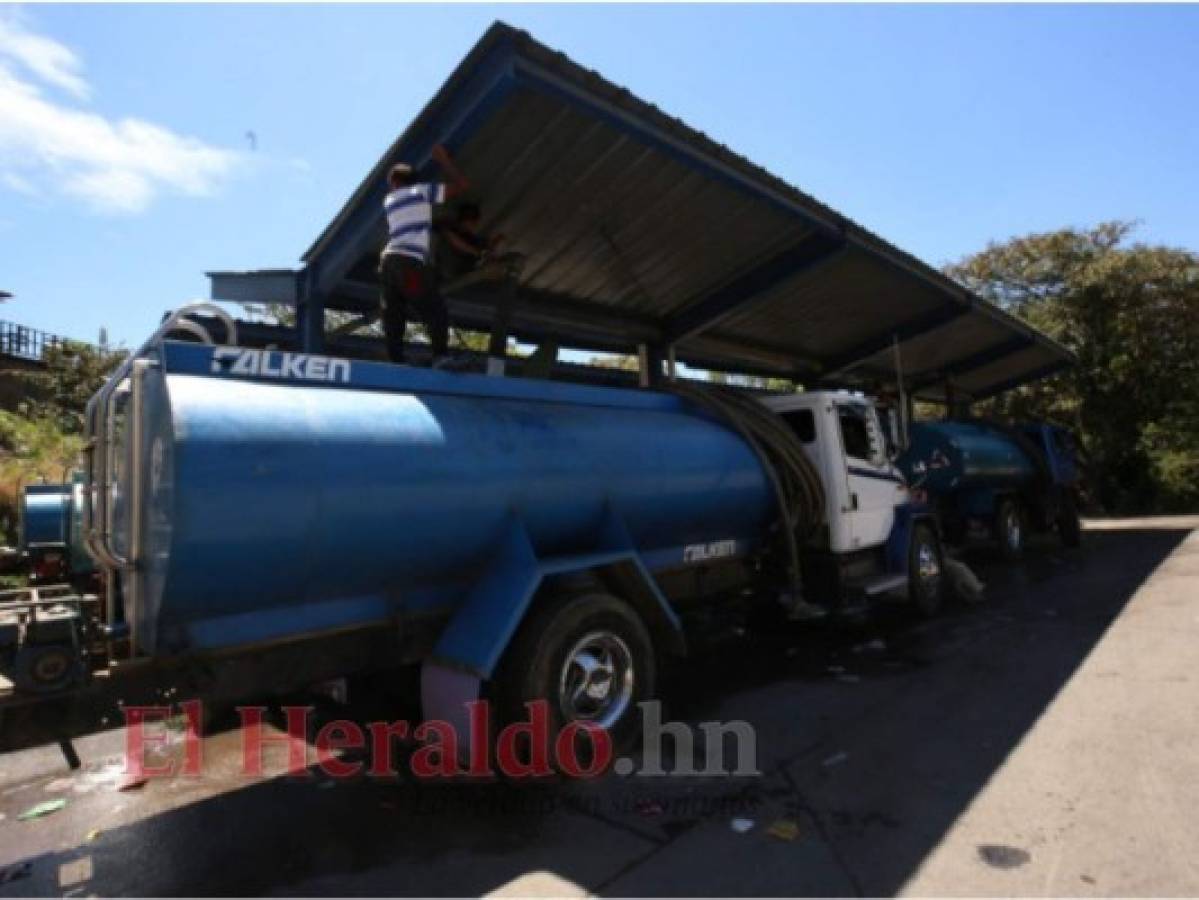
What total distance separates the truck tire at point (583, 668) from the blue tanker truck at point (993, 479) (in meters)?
7.79

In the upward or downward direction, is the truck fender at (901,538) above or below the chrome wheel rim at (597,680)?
above

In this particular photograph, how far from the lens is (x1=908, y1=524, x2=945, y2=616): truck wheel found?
8266 millimetres

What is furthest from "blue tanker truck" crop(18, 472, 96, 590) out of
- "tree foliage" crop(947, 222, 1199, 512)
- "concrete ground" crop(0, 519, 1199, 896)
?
"tree foliage" crop(947, 222, 1199, 512)

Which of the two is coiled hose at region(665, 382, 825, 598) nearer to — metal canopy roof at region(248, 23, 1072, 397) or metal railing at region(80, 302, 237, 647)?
metal canopy roof at region(248, 23, 1072, 397)

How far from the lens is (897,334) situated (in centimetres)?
1300

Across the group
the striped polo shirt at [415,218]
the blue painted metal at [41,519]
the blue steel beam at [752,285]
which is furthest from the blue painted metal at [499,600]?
the blue steel beam at [752,285]

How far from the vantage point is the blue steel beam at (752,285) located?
8961mm

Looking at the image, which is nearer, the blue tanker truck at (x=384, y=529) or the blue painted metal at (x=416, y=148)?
the blue tanker truck at (x=384, y=529)

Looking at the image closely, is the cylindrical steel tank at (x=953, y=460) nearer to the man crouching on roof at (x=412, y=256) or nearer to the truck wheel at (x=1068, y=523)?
the truck wheel at (x=1068, y=523)

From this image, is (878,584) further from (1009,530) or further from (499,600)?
(1009,530)

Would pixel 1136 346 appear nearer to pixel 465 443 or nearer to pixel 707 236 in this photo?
pixel 707 236

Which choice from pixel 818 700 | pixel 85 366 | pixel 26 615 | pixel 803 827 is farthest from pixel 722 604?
pixel 85 366

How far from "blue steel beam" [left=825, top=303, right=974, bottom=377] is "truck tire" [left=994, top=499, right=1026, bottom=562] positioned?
123 inches

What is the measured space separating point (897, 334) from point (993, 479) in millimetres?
2820
